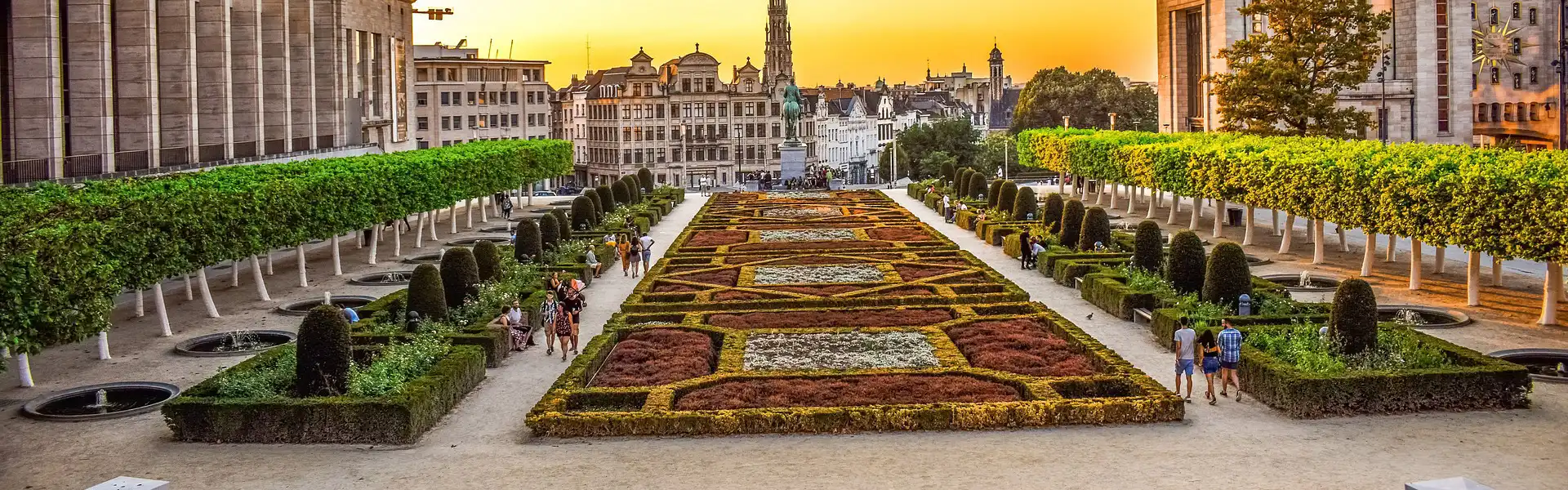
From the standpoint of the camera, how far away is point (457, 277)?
3841 cm

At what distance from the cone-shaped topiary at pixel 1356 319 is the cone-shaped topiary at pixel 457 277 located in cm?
2082

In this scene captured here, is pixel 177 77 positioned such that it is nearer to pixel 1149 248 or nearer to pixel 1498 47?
pixel 1149 248

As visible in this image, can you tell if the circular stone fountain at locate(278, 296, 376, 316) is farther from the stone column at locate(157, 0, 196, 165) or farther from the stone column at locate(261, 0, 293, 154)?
the stone column at locate(261, 0, 293, 154)

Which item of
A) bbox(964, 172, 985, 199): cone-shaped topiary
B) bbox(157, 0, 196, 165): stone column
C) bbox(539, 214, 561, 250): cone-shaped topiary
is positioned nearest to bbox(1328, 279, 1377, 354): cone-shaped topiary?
bbox(539, 214, 561, 250): cone-shaped topiary

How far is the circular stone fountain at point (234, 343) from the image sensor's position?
35344mm

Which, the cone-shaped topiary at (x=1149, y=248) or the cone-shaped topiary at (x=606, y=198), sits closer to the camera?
the cone-shaped topiary at (x=1149, y=248)

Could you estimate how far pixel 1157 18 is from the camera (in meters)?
116

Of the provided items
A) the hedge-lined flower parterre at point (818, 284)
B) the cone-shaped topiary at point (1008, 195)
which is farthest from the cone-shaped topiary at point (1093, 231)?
the cone-shaped topiary at point (1008, 195)

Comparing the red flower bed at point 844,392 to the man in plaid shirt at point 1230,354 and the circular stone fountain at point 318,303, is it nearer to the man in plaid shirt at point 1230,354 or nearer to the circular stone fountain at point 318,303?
the man in plaid shirt at point 1230,354

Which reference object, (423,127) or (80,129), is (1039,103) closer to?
(423,127)

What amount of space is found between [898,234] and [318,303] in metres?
26.4

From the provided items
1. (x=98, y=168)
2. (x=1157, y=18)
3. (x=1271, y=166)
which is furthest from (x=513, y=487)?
(x=1157, y=18)

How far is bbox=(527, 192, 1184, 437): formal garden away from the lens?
26172 millimetres

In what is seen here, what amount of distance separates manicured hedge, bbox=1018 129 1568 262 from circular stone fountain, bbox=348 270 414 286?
1164 inches
